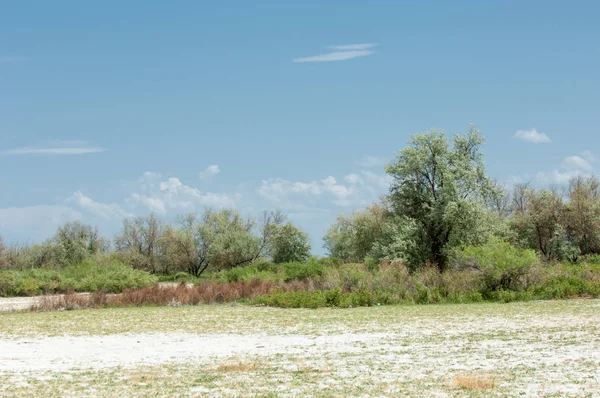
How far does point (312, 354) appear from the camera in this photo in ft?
44.7

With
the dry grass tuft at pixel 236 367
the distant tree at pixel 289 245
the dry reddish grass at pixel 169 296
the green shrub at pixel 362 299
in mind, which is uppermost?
the distant tree at pixel 289 245

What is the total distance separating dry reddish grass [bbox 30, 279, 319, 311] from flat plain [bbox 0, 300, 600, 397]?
483 centimetres

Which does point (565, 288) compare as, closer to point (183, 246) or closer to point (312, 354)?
point (312, 354)

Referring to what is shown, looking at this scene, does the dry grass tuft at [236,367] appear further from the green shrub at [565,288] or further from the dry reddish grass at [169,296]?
the green shrub at [565,288]

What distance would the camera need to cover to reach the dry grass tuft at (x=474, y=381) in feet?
32.1

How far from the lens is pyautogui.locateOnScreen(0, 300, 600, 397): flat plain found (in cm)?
1011

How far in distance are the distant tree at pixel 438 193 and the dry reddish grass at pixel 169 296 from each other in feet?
48.0

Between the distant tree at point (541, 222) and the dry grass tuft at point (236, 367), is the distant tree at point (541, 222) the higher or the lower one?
the higher one

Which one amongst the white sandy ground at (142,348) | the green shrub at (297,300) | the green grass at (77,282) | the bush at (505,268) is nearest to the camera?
the white sandy ground at (142,348)

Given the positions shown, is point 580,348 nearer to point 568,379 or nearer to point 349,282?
point 568,379

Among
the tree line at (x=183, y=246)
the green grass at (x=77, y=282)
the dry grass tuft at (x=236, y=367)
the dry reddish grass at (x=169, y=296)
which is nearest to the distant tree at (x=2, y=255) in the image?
the tree line at (x=183, y=246)

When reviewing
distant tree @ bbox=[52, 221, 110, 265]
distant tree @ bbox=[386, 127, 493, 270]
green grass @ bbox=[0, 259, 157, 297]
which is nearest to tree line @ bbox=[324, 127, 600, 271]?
distant tree @ bbox=[386, 127, 493, 270]

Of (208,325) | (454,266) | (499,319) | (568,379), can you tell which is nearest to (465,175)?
(454,266)

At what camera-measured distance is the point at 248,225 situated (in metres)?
85.0
